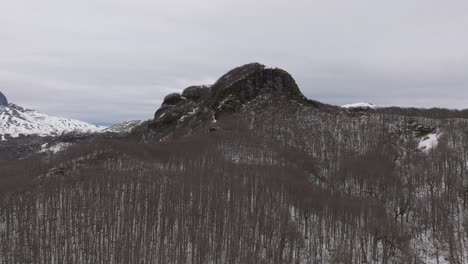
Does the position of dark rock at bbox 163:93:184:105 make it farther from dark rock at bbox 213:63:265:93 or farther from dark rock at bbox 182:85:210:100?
dark rock at bbox 213:63:265:93

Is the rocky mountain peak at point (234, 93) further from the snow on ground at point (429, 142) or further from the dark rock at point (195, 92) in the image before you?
the snow on ground at point (429, 142)

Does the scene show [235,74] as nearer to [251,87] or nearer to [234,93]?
[251,87]

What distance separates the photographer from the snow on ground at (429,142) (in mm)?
85356

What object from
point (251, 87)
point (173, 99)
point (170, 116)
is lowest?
point (170, 116)

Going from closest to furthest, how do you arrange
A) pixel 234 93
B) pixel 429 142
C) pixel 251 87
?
1. pixel 429 142
2. pixel 234 93
3. pixel 251 87

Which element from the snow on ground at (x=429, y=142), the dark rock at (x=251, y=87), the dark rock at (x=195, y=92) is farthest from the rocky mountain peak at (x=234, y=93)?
the snow on ground at (x=429, y=142)

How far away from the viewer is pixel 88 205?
6019cm

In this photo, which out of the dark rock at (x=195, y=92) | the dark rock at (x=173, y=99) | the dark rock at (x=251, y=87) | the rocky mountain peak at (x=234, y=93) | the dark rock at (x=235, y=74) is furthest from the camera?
the dark rock at (x=173, y=99)

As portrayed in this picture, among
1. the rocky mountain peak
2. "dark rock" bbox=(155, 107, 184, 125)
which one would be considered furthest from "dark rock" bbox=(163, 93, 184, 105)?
the rocky mountain peak

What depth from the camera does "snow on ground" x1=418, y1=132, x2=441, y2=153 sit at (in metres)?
85.4

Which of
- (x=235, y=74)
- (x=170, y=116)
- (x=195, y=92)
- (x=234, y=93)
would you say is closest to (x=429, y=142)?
(x=234, y=93)

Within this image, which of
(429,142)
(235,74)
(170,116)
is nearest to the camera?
(429,142)

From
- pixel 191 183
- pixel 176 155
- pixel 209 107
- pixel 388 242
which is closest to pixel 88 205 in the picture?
pixel 191 183

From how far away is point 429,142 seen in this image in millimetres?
87312
